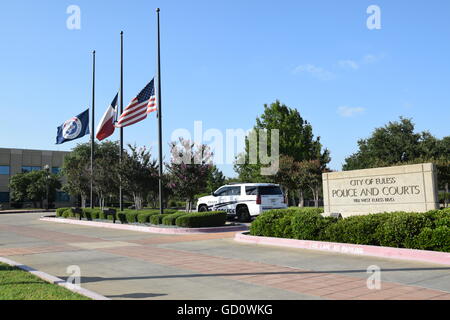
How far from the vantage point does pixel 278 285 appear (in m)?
7.43

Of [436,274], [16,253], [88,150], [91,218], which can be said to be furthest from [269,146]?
[436,274]

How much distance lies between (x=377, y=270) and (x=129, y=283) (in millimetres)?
4889

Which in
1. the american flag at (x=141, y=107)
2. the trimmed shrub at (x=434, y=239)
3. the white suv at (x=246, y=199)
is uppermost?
the american flag at (x=141, y=107)

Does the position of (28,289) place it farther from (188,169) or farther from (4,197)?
(4,197)

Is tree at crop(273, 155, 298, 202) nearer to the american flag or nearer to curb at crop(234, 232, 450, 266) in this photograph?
the american flag

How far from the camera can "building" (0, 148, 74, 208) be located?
67250 millimetres

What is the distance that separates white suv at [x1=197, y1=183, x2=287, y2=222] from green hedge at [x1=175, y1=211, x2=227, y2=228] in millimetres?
2047

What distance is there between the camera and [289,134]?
43.0 metres

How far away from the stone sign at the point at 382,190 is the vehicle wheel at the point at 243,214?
22.8 ft

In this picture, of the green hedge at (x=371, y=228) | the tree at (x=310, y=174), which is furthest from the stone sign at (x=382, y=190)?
the tree at (x=310, y=174)

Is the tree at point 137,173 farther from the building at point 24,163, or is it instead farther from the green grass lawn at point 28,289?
the building at point 24,163

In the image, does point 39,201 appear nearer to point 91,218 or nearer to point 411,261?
point 91,218

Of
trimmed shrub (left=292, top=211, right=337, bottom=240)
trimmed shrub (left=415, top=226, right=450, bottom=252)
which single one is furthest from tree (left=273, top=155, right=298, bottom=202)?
trimmed shrub (left=415, top=226, right=450, bottom=252)

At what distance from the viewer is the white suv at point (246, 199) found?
20844 millimetres
